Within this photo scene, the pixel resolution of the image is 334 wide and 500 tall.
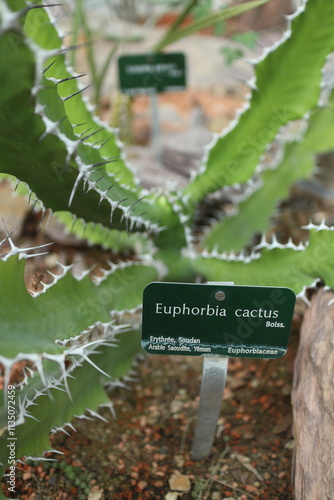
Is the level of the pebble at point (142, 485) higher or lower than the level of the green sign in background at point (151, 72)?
lower

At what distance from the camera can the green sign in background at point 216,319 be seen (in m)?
0.96

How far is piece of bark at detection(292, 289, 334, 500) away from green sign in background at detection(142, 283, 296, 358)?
143 mm

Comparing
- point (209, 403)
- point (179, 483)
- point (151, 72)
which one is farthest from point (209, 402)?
point (151, 72)

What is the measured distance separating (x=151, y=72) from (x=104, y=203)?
1169 millimetres

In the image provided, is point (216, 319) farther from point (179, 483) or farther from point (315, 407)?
point (179, 483)

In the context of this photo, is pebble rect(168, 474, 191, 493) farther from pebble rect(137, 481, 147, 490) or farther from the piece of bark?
the piece of bark

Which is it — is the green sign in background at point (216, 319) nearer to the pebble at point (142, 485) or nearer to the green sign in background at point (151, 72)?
the pebble at point (142, 485)

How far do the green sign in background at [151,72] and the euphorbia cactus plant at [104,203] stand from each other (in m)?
0.59

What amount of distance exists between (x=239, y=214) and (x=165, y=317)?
786 mm

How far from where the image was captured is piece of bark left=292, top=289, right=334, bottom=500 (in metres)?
0.96

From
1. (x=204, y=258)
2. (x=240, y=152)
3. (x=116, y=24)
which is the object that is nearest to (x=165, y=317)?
(x=204, y=258)

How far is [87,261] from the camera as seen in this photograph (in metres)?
1.86

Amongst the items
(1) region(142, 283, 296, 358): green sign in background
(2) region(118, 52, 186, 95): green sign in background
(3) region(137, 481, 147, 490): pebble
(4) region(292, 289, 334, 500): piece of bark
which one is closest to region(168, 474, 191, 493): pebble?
(3) region(137, 481, 147, 490): pebble

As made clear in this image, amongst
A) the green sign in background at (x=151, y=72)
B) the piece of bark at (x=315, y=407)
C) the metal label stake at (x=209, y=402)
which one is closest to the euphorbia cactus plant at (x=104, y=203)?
the piece of bark at (x=315, y=407)
